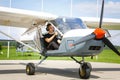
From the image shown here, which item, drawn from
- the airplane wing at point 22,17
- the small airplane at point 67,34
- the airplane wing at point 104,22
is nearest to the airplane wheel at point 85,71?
the small airplane at point 67,34

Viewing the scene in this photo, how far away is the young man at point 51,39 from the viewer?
436 inches

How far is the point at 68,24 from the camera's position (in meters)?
10.6

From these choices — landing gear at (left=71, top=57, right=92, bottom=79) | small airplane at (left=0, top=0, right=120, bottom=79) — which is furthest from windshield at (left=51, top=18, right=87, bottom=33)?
landing gear at (left=71, top=57, right=92, bottom=79)

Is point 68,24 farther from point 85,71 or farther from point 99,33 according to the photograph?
point 99,33

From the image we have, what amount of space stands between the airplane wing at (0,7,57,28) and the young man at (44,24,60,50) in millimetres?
545

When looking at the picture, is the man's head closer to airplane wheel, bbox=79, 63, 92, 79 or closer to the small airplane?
the small airplane

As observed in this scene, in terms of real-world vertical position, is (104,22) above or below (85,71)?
above

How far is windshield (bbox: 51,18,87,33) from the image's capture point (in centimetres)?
1056

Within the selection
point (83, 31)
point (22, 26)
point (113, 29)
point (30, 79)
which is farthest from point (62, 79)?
point (113, 29)

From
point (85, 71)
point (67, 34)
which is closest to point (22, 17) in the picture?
point (67, 34)

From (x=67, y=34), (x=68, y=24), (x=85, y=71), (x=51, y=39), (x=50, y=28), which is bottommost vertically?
(x=85, y=71)

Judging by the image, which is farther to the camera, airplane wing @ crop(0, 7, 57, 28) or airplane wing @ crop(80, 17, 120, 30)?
airplane wing @ crop(80, 17, 120, 30)

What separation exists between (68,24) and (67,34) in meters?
0.59

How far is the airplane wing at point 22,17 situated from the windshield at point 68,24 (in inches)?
27.9
